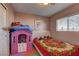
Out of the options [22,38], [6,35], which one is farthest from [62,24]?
[6,35]

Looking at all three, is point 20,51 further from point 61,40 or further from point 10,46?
point 61,40

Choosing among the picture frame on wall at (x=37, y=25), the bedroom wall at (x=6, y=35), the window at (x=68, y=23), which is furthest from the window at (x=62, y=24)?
the bedroom wall at (x=6, y=35)

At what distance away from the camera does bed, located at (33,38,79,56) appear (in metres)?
1.24

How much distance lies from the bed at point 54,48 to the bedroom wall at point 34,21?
0.09 metres

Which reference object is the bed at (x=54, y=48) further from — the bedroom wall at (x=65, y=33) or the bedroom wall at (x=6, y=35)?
the bedroom wall at (x=6, y=35)

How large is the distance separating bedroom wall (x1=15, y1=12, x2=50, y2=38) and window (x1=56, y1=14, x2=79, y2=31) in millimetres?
152

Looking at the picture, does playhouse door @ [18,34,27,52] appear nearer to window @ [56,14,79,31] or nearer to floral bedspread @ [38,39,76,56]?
floral bedspread @ [38,39,76,56]

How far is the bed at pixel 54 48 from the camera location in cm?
124

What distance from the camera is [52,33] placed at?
54.7 inches

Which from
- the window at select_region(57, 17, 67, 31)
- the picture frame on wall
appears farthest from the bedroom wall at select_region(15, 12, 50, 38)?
the window at select_region(57, 17, 67, 31)

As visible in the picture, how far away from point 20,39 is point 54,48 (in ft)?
1.40

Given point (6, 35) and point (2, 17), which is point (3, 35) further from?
point (2, 17)

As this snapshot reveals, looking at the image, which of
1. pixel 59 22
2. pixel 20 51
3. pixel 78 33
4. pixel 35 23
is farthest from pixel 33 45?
pixel 78 33

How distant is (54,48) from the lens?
1305mm
